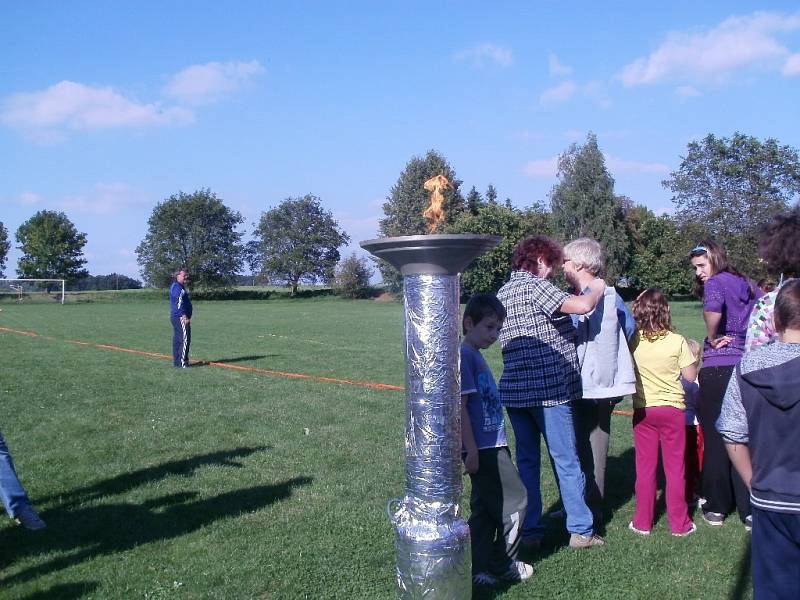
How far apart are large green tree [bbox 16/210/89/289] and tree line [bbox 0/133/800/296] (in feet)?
0.37

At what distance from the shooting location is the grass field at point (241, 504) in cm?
434

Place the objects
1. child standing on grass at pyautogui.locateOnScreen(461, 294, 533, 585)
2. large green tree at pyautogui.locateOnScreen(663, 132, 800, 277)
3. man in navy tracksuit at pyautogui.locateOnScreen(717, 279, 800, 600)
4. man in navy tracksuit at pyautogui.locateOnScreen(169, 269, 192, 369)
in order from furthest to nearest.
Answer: large green tree at pyautogui.locateOnScreen(663, 132, 800, 277), man in navy tracksuit at pyautogui.locateOnScreen(169, 269, 192, 369), child standing on grass at pyautogui.locateOnScreen(461, 294, 533, 585), man in navy tracksuit at pyautogui.locateOnScreen(717, 279, 800, 600)

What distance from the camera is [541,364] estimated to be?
4555mm

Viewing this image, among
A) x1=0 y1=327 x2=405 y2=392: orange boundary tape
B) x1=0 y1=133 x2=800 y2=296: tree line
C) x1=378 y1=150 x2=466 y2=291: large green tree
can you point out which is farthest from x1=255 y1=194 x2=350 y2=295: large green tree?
x1=0 y1=327 x2=405 y2=392: orange boundary tape

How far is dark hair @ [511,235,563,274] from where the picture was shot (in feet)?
15.1

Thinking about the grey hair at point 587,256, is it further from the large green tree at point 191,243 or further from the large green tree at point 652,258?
the large green tree at point 191,243

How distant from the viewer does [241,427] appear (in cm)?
877

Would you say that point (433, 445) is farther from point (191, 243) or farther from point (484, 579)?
point (191, 243)

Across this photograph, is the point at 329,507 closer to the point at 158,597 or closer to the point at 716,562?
the point at 158,597

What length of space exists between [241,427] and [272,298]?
221 feet

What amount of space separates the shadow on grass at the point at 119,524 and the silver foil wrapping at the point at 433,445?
2424mm

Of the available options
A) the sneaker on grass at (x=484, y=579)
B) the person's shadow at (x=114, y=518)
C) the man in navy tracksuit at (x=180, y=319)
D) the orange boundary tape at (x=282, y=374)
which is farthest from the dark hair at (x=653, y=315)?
the man in navy tracksuit at (x=180, y=319)

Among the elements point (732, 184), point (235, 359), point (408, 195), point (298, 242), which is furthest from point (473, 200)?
point (235, 359)

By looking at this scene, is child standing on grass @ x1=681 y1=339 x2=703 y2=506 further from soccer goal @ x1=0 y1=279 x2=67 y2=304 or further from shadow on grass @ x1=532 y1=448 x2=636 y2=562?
soccer goal @ x1=0 y1=279 x2=67 y2=304
